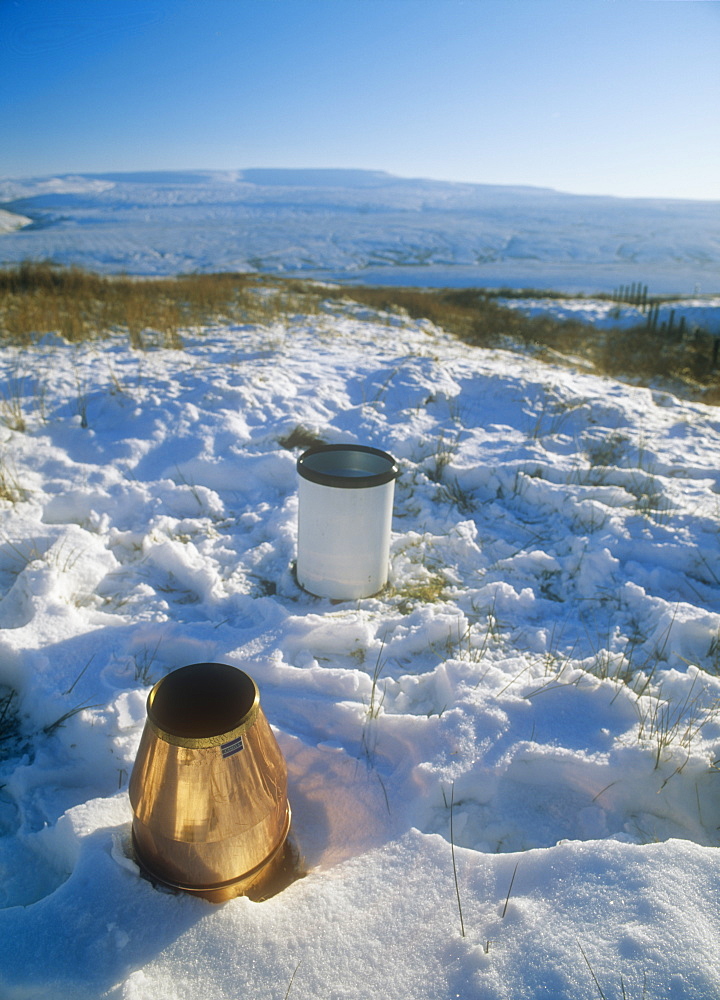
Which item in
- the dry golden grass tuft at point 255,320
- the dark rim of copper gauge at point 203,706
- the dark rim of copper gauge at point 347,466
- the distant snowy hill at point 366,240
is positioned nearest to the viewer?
the dark rim of copper gauge at point 203,706

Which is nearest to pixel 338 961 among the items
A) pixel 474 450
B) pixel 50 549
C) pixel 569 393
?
pixel 50 549

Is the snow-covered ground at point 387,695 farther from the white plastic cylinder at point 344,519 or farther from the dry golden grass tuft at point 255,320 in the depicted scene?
the dry golden grass tuft at point 255,320

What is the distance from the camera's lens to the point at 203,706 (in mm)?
1344

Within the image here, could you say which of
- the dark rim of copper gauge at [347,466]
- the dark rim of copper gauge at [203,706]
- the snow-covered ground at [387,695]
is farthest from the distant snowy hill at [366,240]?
the dark rim of copper gauge at [203,706]

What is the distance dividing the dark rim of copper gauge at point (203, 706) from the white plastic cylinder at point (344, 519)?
4.03 ft

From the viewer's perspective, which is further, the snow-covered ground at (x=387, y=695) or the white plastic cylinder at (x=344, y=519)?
the white plastic cylinder at (x=344, y=519)

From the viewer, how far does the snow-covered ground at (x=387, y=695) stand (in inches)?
50.0

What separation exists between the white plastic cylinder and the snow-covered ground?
0.14m

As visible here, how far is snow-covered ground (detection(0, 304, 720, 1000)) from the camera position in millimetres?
1271

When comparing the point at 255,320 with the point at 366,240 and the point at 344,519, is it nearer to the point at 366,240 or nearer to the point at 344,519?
the point at 344,519

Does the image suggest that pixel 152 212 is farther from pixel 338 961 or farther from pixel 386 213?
pixel 338 961

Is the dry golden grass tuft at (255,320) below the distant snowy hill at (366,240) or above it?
below

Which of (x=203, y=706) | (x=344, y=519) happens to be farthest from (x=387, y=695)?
(x=203, y=706)

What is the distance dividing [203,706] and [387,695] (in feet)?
3.37
